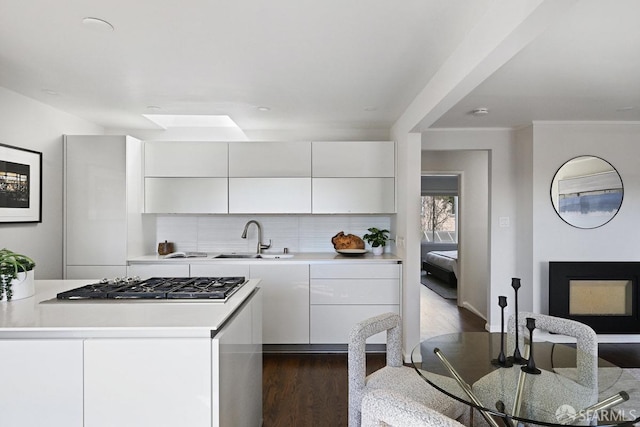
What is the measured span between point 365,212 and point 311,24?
2363 millimetres

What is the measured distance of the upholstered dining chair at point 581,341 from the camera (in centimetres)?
166

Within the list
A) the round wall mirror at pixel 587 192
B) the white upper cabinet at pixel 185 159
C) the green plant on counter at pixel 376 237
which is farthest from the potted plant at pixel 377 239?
the round wall mirror at pixel 587 192

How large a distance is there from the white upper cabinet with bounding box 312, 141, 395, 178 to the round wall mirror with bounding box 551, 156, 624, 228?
1.73 meters

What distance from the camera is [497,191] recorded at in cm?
443

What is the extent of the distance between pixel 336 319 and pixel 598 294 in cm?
273

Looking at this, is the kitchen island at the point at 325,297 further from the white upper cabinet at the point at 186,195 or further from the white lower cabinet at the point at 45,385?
the white lower cabinet at the point at 45,385

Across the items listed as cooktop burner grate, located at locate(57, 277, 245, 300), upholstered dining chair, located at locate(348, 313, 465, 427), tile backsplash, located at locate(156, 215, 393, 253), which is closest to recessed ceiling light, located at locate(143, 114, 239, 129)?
tile backsplash, located at locate(156, 215, 393, 253)

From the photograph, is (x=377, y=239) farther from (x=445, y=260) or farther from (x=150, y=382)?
(x=445, y=260)

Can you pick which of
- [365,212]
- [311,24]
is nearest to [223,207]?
[365,212]

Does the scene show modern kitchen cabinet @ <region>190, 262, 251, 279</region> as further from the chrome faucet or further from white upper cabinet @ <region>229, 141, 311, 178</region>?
white upper cabinet @ <region>229, 141, 311, 178</region>

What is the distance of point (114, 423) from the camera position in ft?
4.69

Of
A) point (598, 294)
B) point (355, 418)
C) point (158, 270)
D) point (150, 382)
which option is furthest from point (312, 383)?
point (598, 294)

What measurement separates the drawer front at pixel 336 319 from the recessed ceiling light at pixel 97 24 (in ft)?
8.97

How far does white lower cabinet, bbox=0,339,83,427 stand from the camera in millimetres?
1426
